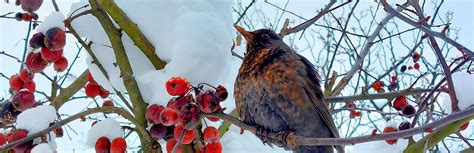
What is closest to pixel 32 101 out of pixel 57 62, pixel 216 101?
pixel 57 62

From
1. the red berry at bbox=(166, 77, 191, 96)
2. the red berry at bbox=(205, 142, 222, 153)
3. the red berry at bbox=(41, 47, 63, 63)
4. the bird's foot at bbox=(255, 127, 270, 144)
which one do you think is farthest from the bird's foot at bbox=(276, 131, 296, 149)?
the red berry at bbox=(41, 47, 63, 63)

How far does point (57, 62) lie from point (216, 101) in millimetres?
723

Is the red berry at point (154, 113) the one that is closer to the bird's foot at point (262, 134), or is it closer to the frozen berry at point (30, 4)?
the bird's foot at point (262, 134)

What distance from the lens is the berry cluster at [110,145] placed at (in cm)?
141

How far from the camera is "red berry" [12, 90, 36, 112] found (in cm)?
159

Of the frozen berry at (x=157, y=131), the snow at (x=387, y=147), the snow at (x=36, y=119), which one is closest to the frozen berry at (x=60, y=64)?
the snow at (x=36, y=119)

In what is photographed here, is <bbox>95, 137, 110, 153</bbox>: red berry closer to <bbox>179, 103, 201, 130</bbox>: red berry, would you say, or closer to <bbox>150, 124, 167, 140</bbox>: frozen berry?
<bbox>150, 124, 167, 140</bbox>: frozen berry

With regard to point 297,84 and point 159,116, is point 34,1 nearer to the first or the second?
point 159,116

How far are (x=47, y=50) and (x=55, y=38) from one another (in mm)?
82

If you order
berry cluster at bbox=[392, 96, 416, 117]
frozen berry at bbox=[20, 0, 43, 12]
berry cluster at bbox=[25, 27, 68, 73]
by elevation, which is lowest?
berry cluster at bbox=[25, 27, 68, 73]

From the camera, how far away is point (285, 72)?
1742mm

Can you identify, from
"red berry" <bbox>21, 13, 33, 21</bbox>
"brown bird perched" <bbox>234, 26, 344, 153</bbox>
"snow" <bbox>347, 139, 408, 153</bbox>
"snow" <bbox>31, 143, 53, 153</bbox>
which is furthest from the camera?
"red berry" <bbox>21, 13, 33, 21</bbox>

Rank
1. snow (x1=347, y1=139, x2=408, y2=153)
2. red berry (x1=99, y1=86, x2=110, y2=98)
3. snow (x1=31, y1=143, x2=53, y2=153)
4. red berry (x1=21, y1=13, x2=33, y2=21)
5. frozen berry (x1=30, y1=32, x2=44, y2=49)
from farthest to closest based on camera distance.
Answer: red berry (x1=21, y1=13, x2=33, y2=21) → snow (x1=347, y1=139, x2=408, y2=153) → red berry (x1=99, y1=86, x2=110, y2=98) → frozen berry (x1=30, y1=32, x2=44, y2=49) → snow (x1=31, y1=143, x2=53, y2=153)

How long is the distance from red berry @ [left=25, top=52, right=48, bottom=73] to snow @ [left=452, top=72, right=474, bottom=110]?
1246 mm
